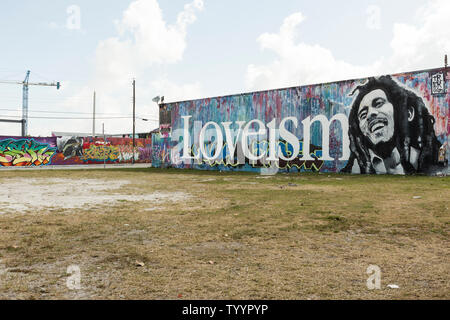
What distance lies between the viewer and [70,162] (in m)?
36.5

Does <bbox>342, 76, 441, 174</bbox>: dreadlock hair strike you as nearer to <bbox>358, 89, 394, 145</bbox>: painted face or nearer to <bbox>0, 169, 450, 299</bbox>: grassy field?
<bbox>358, 89, 394, 145</bbox>: painted face

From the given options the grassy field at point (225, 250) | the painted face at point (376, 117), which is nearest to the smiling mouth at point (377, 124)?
the painted face at point (376, 117)

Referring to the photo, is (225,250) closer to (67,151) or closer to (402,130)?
(402,130)

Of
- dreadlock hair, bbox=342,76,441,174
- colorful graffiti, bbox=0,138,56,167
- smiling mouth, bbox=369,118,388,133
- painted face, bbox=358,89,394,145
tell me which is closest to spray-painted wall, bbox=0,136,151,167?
colorful graffiti, bbox=0,138,56,167

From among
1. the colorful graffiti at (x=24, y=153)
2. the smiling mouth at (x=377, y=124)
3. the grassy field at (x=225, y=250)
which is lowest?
the grassy field at (x=225, y=250)

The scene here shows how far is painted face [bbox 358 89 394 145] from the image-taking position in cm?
2018

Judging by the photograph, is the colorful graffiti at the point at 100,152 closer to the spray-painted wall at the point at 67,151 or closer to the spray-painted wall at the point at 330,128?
the spray-painted wall at the point at 67,151

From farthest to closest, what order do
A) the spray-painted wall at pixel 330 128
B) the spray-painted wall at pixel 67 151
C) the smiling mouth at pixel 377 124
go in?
1. the spray-painted wall at pixel 67 151
2. the smiling mouth at pixel 377 124
3. the spray-painted wall at pixel 330 128

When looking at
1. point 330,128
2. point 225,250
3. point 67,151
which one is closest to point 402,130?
point 330,128

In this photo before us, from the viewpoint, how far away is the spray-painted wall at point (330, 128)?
1903 cm

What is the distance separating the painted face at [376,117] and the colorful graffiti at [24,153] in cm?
2817

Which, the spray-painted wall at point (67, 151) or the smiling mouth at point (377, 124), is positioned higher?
the smiling mouth at point (377, 124)
